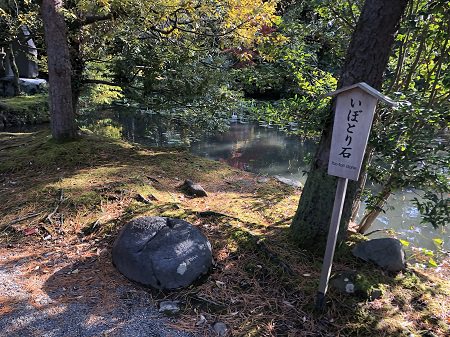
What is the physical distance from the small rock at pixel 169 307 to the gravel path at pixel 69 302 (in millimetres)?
51

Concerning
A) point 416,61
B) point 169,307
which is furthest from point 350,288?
point 416,61

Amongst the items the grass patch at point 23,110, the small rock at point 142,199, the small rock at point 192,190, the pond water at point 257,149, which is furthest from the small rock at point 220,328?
the grass patch at point 23,110

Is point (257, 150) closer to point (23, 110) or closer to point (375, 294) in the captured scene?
point (23, 110)

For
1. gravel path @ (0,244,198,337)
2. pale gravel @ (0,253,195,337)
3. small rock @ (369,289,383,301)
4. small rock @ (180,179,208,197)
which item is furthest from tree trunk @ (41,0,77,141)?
small rock @ (369,289,383,301)

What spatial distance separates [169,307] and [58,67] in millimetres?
4354

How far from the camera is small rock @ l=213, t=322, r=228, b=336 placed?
2377 millimetres

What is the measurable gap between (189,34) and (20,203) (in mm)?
4520

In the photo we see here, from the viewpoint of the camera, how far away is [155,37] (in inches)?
265

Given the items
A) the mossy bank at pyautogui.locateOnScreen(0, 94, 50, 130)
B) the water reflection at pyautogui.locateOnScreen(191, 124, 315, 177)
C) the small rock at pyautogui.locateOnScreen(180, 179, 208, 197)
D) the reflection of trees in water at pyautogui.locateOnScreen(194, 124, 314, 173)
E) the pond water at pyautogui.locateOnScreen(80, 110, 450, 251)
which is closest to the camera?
the small rock at pyautogui.locateOnScreen(180, 179, 208, 197)

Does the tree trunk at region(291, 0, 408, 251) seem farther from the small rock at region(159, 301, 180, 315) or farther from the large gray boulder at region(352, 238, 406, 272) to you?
the small rock at region(159, 301, 180, 315)

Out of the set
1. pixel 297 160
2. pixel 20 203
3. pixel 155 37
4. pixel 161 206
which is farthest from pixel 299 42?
pixel 297 160

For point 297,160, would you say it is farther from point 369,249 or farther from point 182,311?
point 182,311

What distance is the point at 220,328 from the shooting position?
241cm

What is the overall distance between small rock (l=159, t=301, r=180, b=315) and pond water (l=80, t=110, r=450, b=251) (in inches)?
175
